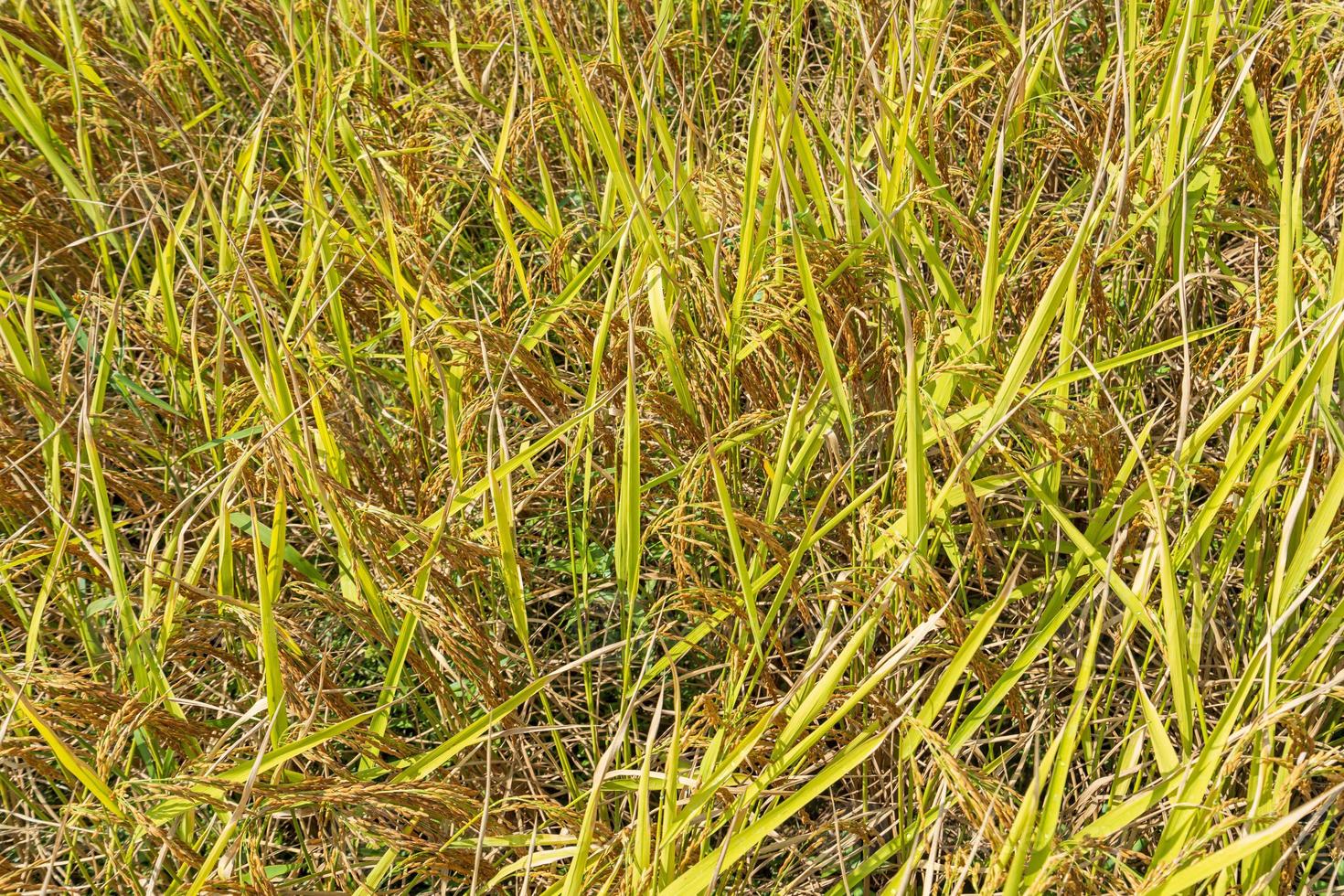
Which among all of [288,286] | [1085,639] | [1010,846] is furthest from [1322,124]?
[288,286]

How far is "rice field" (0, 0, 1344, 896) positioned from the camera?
40.2 inches

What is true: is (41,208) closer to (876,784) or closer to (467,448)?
(467,448)

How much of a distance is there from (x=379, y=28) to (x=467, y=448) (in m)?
0.98

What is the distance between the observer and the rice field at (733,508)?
3.35ft

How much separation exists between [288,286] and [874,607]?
1.04 meters

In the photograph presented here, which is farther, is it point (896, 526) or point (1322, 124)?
point (1322, 124)

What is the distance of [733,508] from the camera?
3.95 feet

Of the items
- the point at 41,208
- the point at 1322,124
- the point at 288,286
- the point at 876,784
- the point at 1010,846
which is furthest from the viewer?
the point at 41,208

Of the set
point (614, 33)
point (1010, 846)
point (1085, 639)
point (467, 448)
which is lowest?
point (1085, 639)

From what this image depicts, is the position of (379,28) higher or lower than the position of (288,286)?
higher

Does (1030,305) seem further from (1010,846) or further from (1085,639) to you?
(1010,846)

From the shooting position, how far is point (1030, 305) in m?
1.39

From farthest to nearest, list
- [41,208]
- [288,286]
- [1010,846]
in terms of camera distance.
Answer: [41,208]
[288,286]
[1010,846]

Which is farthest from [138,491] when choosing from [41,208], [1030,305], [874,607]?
[1030,305]
